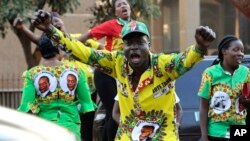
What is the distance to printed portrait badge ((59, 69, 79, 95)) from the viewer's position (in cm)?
753

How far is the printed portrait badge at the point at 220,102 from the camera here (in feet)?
23.0

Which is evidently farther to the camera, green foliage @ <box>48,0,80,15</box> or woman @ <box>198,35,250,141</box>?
green foliage @ <box>48,0,80,15</box>

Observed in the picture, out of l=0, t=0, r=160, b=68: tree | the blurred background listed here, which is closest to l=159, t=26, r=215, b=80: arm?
l=0, t=0, r=160, b=68: tree

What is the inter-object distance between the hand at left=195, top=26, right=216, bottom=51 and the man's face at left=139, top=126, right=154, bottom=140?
2.67 ft

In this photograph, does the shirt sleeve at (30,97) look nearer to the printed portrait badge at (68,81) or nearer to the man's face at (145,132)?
the printed portrait badge at (68,81)

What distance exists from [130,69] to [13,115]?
8.56 feet

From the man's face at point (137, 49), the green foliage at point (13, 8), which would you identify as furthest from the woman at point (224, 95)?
the green foliage at point (13, 8)

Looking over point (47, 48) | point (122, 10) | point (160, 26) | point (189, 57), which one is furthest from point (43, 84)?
point (160, 26)

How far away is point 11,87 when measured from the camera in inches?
1049

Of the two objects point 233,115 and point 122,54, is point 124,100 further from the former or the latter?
point 233,115

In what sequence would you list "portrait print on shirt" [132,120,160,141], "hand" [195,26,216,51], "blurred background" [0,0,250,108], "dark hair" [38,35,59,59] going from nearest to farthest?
"hand" [195,26,216,51]
"portrait print on shirt" [132,120,160,141]
"dark hair" [38,35,59,59]
"blurred background" [0,0,250,108]

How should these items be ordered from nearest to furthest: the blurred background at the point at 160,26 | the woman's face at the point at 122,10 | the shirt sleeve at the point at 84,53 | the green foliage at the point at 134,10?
1. the shirt sleeve at the point at 84,53
2. the woman's face at the point at 122,10
3. the green foliage at the point at 134,10
4. the blurred background at the point at 160,26

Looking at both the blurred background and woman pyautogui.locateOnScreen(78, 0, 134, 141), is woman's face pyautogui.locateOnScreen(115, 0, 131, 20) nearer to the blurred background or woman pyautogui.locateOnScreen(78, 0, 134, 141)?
woman pyautogui.locateOnScreen(78, 0, 134, 141)

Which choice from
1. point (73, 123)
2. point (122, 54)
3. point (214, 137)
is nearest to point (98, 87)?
point (73, 123)
